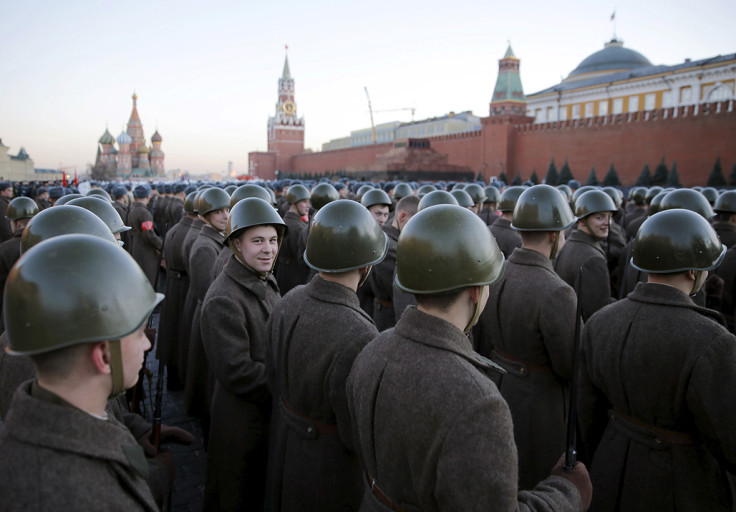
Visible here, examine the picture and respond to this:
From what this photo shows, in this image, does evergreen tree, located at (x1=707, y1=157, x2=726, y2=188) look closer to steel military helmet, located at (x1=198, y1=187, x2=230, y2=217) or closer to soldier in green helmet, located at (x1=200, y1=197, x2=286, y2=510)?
steel military helmet, located at (x1=198, y1=187, x2=230, y2=217)

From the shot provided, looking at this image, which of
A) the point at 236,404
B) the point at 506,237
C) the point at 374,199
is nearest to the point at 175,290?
the point at 374,199

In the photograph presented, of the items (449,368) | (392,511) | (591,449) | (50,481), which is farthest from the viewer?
(591,449)

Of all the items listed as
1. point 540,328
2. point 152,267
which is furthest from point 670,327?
point 152,267

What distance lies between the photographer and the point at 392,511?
1.74 metres

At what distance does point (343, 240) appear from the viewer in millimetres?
2576

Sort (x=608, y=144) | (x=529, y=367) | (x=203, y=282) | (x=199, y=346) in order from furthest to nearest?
(x=608, y=144) < (x=203, y=282) < (x=199, y=346) < (x=529, y=367)

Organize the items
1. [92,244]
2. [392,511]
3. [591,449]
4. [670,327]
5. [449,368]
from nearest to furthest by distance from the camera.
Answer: [92,244] → [449,368] → [392,511] → [670,327] → [591,449]

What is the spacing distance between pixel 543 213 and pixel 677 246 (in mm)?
997

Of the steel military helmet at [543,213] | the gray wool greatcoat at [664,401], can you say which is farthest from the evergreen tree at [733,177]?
the gray wool greatcoat at [664,401]

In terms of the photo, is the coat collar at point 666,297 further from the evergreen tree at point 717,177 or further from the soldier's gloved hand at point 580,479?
the evergreen tree at point 717,177

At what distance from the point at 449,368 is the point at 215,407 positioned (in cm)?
206

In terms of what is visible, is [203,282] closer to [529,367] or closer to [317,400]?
[317,400]

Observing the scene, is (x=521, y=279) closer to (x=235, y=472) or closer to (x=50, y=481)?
(x=235, y=472)

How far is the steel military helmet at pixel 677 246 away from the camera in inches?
97.6
